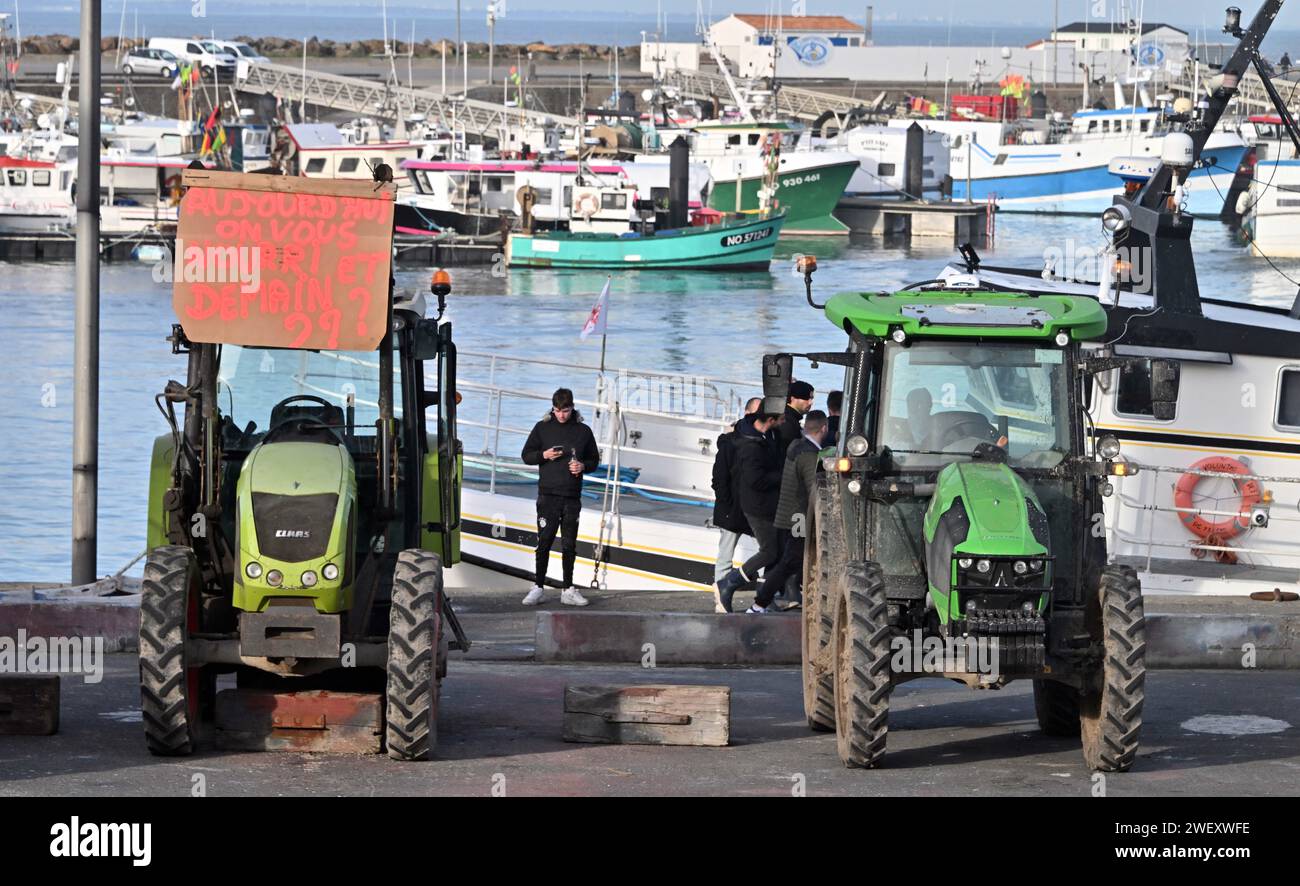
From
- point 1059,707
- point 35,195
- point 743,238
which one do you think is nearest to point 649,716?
point 1059,707

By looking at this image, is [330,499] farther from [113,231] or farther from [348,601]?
[113,231]

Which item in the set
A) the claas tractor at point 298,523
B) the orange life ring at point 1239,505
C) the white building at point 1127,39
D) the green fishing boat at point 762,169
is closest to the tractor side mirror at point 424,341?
the claas tractor at point 298,523

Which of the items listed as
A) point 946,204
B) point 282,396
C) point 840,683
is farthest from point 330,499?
point 946,204

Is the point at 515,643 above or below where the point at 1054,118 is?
below

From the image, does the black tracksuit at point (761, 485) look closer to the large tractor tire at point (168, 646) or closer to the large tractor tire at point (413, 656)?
the large tractor tire at point (413, 656)

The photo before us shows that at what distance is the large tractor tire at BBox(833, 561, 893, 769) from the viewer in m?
9.72

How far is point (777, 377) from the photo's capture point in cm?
1115

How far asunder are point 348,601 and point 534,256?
4693 cm

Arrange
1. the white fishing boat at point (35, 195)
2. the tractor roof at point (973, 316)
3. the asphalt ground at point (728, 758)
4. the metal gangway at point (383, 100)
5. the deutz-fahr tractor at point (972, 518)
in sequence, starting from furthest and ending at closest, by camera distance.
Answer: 1. the metal gangway at point (383, 100)
2. the white fishing boat at point (35, 195)
3. the tractor roof at point (973, 316)
4. the asphalt ground at point (728, 758)
5. the deutz-fahr tractor at point (972, 518)

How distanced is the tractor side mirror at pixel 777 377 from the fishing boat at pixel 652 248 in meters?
45.3

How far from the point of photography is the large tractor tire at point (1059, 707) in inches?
441

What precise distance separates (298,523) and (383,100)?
71.7 metres

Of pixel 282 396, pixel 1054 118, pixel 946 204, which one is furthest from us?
pixel 1054 118

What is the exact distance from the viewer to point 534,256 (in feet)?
185
